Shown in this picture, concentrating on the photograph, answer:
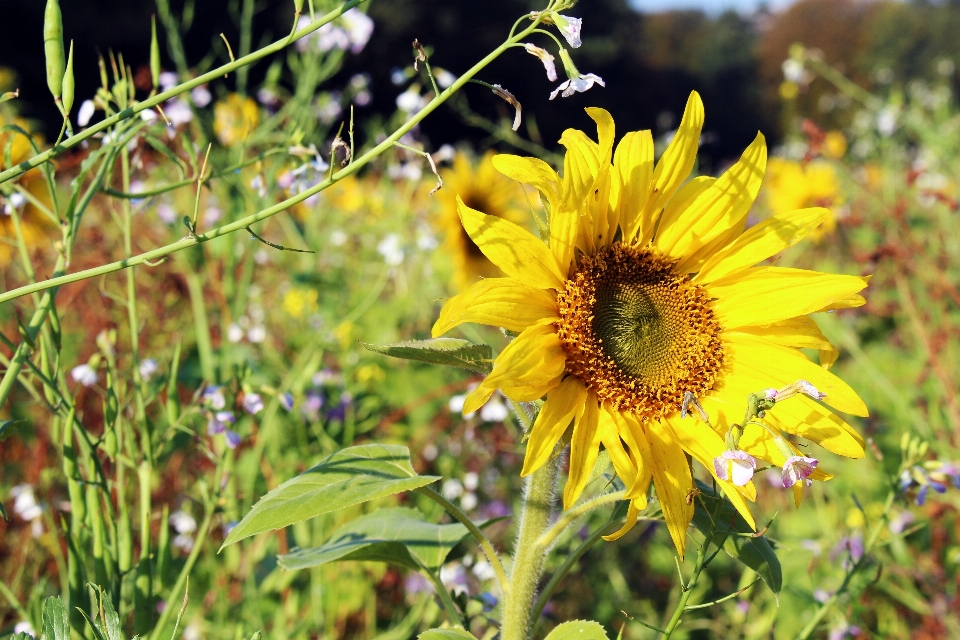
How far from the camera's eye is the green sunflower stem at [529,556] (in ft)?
3.38

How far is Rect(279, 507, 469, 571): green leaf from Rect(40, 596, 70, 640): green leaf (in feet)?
0.88

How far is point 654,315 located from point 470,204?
2.29 m

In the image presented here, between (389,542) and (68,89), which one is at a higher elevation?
(68,89)

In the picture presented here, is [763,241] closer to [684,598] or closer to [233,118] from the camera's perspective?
[684,598]

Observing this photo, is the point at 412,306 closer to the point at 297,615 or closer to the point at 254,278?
the point at 254,278

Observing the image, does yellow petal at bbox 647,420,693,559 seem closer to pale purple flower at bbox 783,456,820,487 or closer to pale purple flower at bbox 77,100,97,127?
pale purple flower at bbox 783,456,820,487

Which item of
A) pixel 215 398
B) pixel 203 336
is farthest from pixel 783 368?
pixel 203 336

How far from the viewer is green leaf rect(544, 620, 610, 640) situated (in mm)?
866

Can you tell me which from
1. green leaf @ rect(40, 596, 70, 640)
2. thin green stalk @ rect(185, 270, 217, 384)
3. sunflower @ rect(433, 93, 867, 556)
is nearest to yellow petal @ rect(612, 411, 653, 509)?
sunflower @ rect(433, 93, 867, 556)

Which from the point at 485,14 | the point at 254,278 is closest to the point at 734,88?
the point at 485,14

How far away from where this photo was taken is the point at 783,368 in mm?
1114

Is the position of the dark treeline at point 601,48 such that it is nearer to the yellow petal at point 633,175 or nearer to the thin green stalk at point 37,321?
the yellow petal at point 633,175

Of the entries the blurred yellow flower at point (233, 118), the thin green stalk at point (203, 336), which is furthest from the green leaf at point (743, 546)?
the blurred yellow flower at point (233, 118)

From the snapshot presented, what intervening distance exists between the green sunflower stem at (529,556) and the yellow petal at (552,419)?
0.07 m
